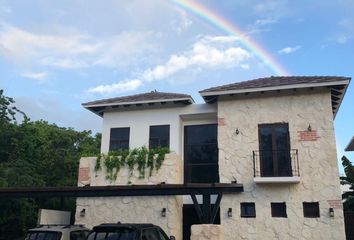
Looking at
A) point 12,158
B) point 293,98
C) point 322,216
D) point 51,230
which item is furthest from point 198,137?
point 12,158

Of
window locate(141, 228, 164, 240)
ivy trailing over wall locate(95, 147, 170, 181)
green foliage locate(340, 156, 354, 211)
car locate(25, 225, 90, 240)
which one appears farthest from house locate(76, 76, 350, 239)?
window locate(141, 228, 164, 240)

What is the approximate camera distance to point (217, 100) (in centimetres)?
1680

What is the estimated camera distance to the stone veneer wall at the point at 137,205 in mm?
15719

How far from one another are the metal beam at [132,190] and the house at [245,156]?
4.10 feet

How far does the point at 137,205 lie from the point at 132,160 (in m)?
1.95

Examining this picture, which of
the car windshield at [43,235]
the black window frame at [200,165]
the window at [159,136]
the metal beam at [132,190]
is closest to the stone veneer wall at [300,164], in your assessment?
the metal beam at [132,190]

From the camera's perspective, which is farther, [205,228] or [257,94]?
[257,94]

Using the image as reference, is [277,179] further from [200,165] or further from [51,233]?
[51,233]

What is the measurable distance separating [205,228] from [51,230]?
5.16 metres

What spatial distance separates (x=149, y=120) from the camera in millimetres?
18062

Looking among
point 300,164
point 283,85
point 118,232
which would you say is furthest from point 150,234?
point 283,85

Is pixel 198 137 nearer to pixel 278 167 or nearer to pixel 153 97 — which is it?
pixel 153 97

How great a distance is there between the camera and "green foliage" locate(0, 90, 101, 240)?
19.0m

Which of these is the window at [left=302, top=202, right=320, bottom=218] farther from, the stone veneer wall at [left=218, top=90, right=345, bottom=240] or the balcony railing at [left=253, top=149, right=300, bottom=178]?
the balcony railing at [left=253, top=149, right=300, bottom=178]
